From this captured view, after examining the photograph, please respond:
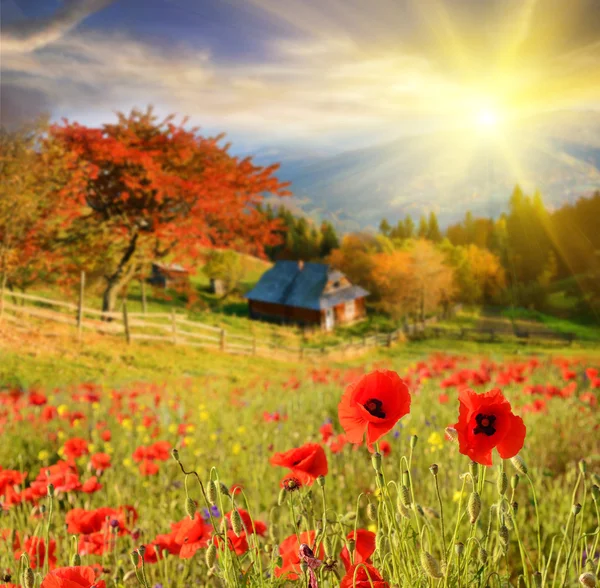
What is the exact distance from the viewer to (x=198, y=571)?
1.04 meters

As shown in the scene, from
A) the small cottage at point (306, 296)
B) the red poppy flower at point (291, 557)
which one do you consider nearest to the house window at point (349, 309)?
the small cottage at point (306, 296)

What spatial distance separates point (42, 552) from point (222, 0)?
2357mm

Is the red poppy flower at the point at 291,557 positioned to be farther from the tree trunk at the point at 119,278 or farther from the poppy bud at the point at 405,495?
the tree trunk at the point at 119,278

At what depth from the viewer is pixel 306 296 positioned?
2742 millimetres

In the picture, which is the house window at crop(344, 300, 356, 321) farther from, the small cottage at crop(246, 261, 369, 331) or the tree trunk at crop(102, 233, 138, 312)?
the tree trunk at crop(102, 233, 138, 312)

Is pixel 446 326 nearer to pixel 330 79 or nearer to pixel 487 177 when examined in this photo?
pixel 487 177

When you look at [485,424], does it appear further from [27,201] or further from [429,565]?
[27,201]

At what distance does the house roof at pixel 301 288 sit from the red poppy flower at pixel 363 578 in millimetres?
2125

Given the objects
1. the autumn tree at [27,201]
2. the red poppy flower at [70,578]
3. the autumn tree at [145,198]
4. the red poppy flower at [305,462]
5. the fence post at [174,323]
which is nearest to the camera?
the red poppy flower at [70,578]

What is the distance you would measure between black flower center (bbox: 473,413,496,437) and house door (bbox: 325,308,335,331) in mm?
2245

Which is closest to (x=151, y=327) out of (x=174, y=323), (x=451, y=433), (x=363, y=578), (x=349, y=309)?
(x=174, y=323)

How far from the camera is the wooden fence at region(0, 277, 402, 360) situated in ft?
8.75

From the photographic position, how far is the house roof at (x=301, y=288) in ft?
8.88

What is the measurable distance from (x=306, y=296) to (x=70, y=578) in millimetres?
2306
